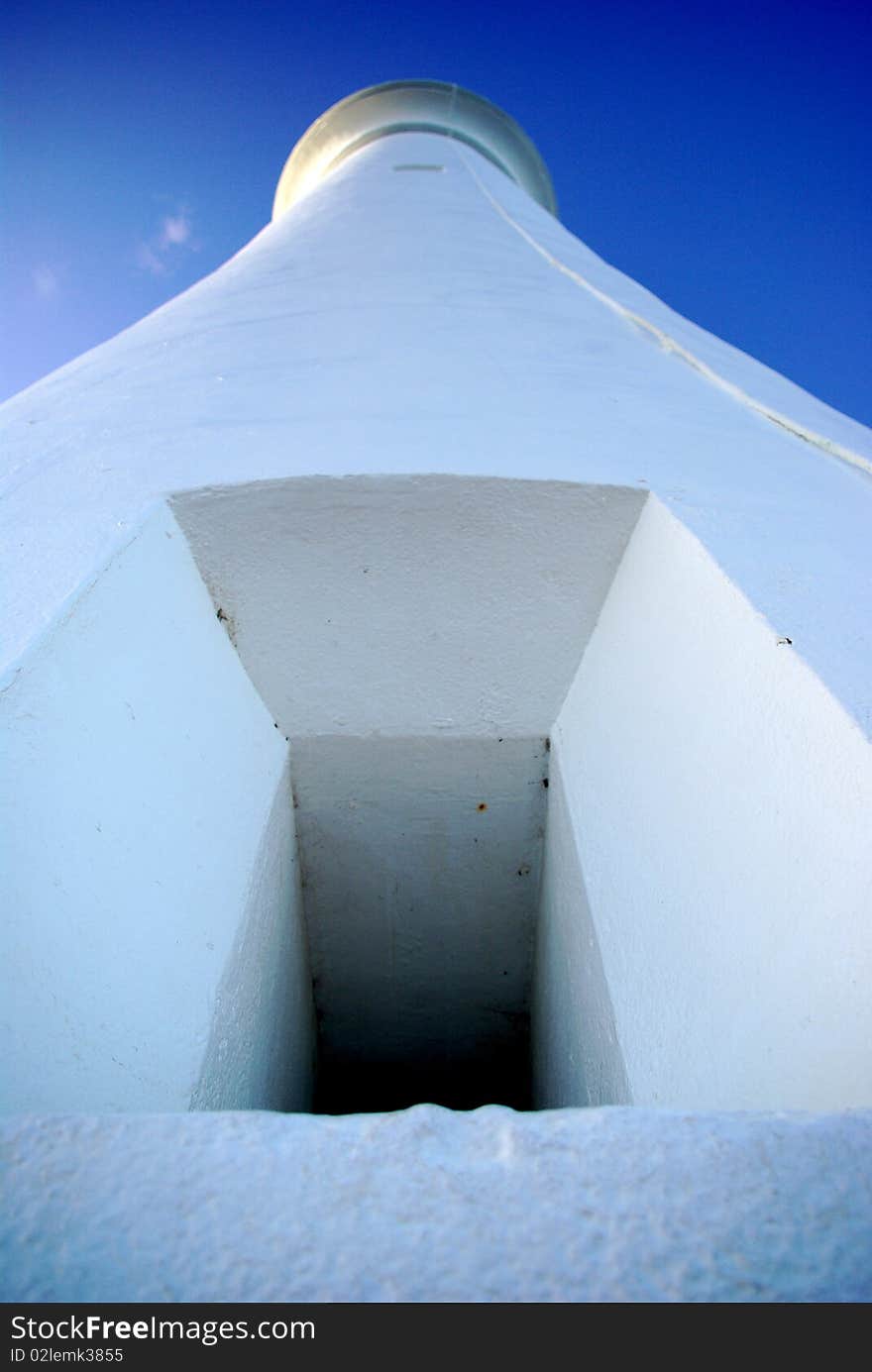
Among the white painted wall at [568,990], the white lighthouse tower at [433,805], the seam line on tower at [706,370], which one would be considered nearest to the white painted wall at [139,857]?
the white lighthouse tower at [433,805]

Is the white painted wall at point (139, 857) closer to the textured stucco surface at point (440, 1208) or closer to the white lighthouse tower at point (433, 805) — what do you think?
the white lighthouse tower at point (433, 805)

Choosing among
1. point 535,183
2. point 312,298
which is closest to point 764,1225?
point 312,298

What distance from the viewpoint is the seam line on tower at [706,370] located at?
1207 millimetres

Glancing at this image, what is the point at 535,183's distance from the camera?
16.6 feet

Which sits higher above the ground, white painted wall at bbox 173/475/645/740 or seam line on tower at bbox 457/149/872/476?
seam line on tower at bbox 457/149/872/476

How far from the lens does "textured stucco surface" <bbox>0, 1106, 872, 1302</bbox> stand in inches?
12.6

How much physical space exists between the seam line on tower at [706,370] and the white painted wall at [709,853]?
47 centimetres

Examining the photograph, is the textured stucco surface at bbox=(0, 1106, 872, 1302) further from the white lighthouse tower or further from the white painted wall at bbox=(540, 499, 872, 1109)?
the white painted wall at bbox=(540, 499, 872, 1109)

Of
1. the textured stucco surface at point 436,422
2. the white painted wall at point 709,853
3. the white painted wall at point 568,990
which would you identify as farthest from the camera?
the white painted wall at point 568,990

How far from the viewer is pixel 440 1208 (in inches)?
13.7

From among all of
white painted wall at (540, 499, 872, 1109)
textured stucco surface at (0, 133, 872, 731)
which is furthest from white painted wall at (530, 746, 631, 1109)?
textured stucco surface at (0, 133, 872, 731)

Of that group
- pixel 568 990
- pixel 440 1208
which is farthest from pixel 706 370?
pixel 440 1208

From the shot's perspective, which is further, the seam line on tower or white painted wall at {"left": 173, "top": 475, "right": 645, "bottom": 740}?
the seam line on tower

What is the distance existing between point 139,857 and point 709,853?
0.63 meters
